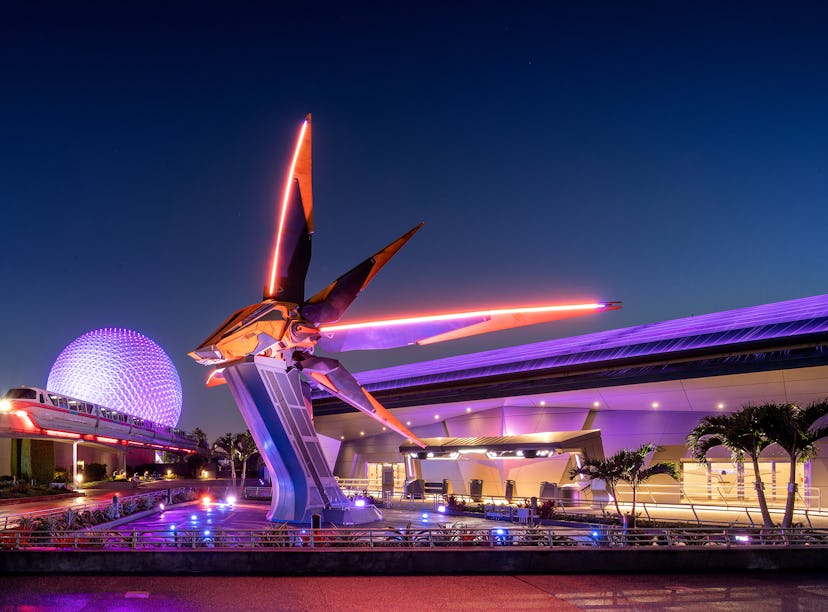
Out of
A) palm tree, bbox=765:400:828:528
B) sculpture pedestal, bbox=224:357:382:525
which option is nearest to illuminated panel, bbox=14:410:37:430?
sculpture pedestal, bbox=224:357:382:525

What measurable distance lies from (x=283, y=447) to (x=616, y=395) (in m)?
18.4

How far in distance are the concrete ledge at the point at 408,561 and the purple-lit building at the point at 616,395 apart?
1596cm

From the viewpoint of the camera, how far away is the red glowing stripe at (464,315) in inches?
868

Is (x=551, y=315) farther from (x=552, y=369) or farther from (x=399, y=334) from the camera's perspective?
(x=552, y=369)

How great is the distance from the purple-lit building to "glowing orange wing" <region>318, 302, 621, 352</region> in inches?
Result: 474

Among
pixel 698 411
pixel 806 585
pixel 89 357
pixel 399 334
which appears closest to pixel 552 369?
pixel 698 411

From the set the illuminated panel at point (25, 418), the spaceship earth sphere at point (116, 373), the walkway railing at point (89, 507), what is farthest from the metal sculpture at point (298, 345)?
the spaceship earth sphere at point (116, 373)

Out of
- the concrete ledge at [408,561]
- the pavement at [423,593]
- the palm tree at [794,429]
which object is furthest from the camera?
the palm tree at [794,429]

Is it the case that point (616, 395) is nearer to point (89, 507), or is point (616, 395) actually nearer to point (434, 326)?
point (434, 326)

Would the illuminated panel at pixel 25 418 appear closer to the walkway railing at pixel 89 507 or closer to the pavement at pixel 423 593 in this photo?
the walkway railing at pixel 89 507

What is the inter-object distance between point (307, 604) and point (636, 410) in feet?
91.6

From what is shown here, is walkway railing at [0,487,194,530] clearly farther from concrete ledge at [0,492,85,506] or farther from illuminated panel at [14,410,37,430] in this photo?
illuminated panel at [14,410,37,430]

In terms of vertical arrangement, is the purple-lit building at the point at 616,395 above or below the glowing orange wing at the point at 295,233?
below

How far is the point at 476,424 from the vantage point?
44.8m
